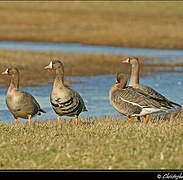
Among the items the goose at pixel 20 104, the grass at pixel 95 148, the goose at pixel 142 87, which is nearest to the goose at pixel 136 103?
the goose at pixel 142 87

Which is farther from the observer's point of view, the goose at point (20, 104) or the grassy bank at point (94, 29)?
the grassy bank at point (94, 29)

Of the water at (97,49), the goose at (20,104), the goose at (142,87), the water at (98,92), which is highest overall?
the goose at (142,87)

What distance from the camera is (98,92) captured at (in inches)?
730

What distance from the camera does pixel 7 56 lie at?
24.6 metres

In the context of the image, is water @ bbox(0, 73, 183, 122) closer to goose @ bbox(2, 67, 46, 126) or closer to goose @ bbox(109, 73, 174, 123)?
goose @ bbox(2, 67, 46, 126)

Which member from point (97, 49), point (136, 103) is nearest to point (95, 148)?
point (136, 103)

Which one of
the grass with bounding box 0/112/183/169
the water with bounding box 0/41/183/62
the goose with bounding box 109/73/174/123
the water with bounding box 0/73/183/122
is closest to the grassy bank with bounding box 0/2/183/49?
the water with bounding box 0/41/183/62

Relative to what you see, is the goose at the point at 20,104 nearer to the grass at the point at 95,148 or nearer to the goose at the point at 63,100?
the goose at the point at 63,100

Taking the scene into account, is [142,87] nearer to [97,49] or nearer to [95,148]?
[95,148]

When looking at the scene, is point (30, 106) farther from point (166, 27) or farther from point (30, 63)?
point (166, 27)

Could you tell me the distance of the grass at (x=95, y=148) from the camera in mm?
6523

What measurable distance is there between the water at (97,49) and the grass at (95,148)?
2098cm
